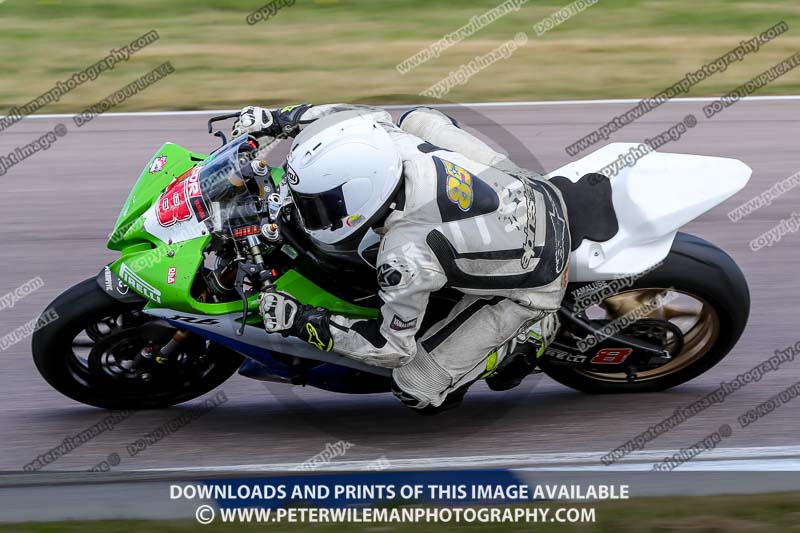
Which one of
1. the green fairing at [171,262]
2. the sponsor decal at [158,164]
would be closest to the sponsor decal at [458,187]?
the green fairing at [171,262]

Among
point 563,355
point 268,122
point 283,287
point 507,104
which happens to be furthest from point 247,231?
point 507,104

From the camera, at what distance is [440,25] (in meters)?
11.9

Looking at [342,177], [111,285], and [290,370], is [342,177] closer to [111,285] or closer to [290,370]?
[290,370]

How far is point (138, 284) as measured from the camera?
4371 mm

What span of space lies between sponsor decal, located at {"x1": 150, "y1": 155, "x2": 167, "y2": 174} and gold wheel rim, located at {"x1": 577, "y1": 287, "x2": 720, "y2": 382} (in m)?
2.20

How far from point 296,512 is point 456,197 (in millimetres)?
1436

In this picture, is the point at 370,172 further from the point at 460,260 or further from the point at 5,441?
the point at 5,441

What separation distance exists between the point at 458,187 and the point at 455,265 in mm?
324

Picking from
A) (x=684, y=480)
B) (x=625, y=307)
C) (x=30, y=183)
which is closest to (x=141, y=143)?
(x=30, y=183)

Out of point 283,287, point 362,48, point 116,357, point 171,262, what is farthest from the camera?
point 362,48

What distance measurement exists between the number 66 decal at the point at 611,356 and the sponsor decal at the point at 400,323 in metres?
1.21

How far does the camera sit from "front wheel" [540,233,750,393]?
471 cm

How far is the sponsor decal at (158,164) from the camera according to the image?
15.6ft

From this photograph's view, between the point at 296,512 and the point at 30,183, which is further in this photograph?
the point at 30,183
